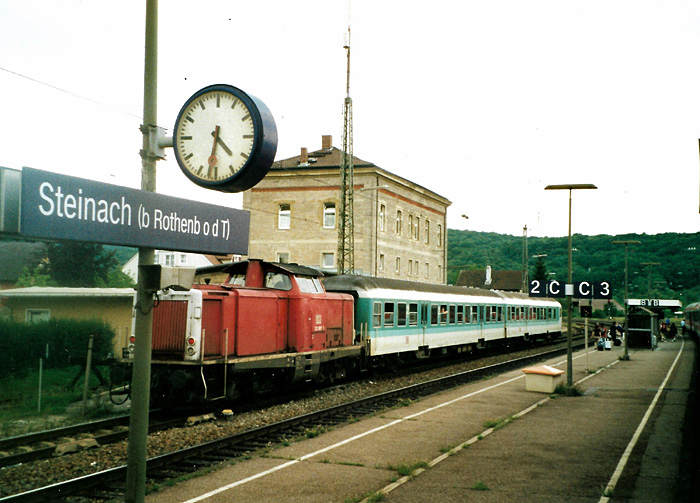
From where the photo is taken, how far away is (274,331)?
1590cm

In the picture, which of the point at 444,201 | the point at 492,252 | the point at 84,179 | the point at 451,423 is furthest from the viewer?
the point at 492,252

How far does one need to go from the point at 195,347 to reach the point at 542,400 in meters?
9.20

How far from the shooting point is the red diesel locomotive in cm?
1358

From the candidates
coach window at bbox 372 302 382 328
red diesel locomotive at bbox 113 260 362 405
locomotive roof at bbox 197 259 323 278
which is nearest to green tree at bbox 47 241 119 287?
coach window at bbox 372 302 382 328

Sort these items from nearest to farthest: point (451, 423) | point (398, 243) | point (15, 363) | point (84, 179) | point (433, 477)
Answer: point (84, 179)
point (433, 477)
point (451, 423)
point (15, 363)
point (398, 243)

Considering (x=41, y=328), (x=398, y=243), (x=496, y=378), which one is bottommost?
(x=496, y=378)

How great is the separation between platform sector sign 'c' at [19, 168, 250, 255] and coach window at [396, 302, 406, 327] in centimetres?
1829

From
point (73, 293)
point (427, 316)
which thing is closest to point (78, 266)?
point (73, 293)

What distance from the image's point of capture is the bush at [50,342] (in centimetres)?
2069

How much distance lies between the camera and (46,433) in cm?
1134

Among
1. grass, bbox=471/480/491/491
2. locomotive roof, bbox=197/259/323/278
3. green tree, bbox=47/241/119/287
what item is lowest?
grass, bbox=471/480/491/491

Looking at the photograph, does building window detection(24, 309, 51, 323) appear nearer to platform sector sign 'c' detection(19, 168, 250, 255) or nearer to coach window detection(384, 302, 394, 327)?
coach window detection(384, 302, 394, 327)

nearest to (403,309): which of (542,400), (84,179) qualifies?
(542,400)

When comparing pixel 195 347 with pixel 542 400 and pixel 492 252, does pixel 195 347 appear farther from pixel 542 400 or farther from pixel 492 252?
pixel 492 252
